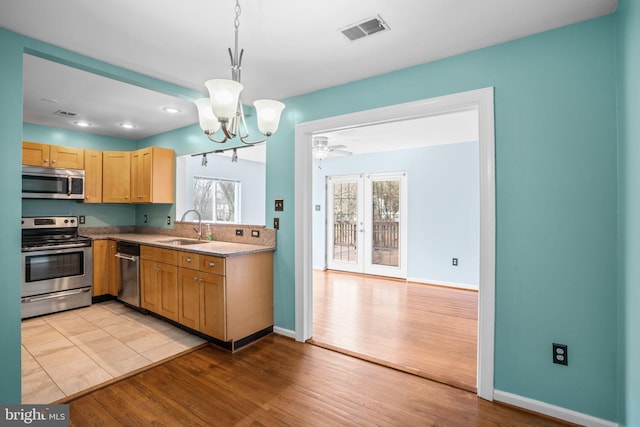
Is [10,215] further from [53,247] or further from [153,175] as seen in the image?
[153,175]

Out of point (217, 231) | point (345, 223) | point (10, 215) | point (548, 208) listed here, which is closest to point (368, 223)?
point (345, 223)

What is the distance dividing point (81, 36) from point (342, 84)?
193 centimetres

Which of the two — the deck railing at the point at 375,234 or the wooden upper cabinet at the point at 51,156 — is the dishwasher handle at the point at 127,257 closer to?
the wooden upper cabinet at the point at 51,156

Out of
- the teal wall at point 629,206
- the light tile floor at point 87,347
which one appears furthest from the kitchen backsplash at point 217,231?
the teal wall at point 629,206

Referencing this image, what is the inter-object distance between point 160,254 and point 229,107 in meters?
2.47

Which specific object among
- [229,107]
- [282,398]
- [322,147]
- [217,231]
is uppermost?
[322,147]

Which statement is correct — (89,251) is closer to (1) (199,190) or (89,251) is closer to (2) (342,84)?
(1) (199,190)

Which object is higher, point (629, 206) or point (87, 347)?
point (629, 206)

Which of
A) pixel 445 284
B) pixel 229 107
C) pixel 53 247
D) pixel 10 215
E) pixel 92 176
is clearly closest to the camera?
pixel 229 107

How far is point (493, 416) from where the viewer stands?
76.6 inches

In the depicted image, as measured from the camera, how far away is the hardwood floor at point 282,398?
1.90 meters

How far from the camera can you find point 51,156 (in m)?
4.07

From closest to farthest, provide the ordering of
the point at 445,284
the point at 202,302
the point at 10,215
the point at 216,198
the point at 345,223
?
1. the point at 10,215
2. the point at 202,302
3. the point at 445,284
4. the point at 345,223
5. the point at 216,198

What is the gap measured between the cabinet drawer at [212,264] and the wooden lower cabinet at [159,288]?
479mm
